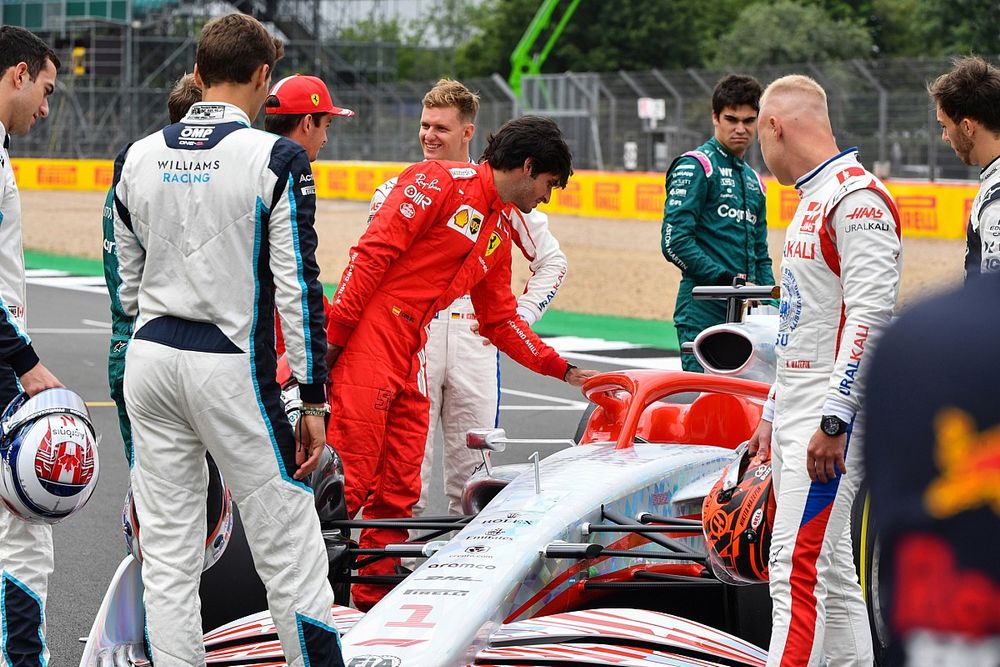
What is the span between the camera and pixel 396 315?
4.84 meters

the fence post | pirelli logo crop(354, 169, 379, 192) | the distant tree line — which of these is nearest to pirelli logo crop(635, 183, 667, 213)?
the fence post

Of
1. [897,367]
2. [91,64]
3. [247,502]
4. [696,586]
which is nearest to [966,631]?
[897,367]

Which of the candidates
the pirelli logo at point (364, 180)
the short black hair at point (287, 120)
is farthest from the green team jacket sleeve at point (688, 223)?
the pirelli logo at point (364, 180)

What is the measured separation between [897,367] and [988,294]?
0.10 m

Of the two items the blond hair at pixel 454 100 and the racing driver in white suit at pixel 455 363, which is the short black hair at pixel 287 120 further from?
the blond hair at pixel 454 100

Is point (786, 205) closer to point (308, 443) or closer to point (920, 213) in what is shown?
point (920, 213)

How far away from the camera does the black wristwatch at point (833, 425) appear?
134 inches

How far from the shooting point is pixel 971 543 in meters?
1.19

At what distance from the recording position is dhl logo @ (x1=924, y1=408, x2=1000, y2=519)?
1.17m

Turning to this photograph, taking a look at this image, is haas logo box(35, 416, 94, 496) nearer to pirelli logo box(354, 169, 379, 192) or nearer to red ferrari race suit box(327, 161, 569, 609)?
red ferrari race suit box(327, 161, 569, 609)

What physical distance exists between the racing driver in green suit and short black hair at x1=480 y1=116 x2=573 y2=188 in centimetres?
156

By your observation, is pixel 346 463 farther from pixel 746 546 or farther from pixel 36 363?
pixel 746 546

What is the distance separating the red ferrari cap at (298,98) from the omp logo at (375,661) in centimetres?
222

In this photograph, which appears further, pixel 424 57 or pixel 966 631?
pixel 424 57
